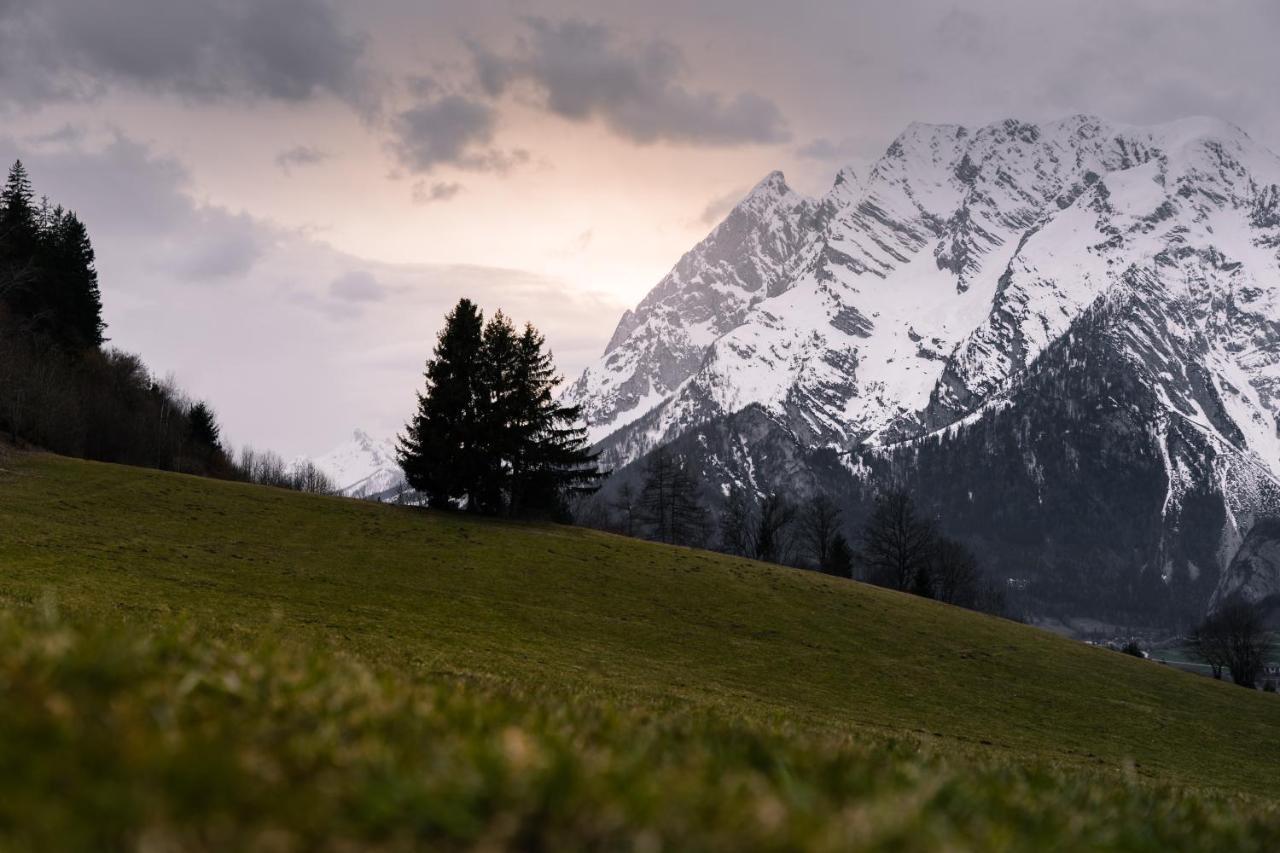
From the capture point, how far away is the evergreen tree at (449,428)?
73750 mm

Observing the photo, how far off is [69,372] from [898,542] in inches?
3786

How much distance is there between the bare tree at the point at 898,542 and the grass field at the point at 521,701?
43.8 m

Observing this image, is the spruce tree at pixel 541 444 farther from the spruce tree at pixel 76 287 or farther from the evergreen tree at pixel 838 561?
the spruce tree at pixel 76 287

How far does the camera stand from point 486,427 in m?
74.1

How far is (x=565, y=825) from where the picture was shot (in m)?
3.27

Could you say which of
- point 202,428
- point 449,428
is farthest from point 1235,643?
point 202,428

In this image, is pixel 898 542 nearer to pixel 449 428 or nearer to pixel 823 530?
pixel 823 530

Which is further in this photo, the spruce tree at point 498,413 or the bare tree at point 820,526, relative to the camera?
the bare tree at point 820,526

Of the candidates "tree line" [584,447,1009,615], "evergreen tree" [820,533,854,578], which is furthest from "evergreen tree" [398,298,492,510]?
"evergreen tree" [820,533,854,578]

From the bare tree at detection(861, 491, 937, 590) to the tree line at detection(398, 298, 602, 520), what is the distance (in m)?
52.5

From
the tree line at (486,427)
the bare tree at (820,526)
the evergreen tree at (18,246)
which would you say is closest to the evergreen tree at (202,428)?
the evergreen tree at (18,246)

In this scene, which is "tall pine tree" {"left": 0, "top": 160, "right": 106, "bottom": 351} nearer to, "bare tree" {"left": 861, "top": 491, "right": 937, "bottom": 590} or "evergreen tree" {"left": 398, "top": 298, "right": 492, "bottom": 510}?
"evergreen tree" {"left": 398, "top": 298, "right": 492, "bottom": 510}

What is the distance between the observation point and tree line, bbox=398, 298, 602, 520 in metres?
74.1

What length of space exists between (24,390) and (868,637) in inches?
2678
